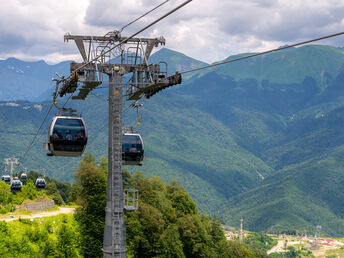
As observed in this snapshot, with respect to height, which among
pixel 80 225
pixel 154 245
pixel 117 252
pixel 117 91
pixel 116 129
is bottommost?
pixel 154 245

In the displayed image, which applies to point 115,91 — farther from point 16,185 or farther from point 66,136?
point 16,185

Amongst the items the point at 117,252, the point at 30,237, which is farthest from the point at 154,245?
the point at 117,252

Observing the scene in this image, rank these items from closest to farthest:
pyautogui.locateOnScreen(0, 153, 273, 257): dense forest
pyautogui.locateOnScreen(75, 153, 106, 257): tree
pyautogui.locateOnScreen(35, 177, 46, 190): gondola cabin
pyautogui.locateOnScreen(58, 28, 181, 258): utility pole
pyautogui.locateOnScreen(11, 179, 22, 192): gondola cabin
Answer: pyautogui.locateOnScreen(58, 28, 181, 258): utility pole, pyautogui.locateOnScreen(0, 153, 273, 257): dense forest, pyautogui.locateOnScreen(75, 153, 106, 257): tree, pyautogui.locateOnScreen(11, 179, 22, 192): gondola cabin, pyautogui.locateOnScreen(35, 177, 46, 190): gondola cabin

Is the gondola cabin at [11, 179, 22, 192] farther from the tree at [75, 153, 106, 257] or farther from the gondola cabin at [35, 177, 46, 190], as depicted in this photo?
the tree at [75, 153, 106, 257]

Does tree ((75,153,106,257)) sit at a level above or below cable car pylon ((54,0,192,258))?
below

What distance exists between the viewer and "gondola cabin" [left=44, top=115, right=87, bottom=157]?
23.0 m

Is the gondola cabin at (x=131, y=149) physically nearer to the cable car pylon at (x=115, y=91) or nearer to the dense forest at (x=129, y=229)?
the cable car pylon at (x=115, y=91)

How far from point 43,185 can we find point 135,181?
36.3 ft

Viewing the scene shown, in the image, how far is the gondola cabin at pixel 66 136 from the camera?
904 inches

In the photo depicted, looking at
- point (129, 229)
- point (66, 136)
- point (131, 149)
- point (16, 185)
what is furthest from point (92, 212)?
point (66, 136)

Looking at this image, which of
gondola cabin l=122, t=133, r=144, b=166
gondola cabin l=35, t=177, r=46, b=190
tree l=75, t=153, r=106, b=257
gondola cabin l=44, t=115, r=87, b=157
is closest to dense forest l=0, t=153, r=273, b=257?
tree l=75, t=153, r=106, b=257

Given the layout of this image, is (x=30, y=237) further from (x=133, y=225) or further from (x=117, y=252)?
(x=117, y=252)

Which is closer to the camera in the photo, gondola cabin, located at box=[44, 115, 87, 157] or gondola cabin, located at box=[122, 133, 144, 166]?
gondola cabin, located at box=[44, 115, 87, 157]

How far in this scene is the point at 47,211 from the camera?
187 feet
